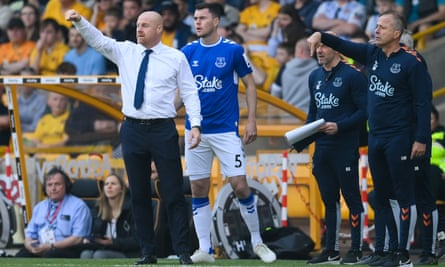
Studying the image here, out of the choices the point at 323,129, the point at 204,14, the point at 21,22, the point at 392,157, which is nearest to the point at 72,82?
the point at 204,14

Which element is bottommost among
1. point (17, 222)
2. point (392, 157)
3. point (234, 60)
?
point (17, 222)

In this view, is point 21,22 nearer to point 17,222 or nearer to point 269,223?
point 17,222

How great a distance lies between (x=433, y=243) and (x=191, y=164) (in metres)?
2.50

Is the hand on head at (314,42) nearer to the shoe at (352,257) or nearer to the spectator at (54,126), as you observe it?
the shoe at (352,257)

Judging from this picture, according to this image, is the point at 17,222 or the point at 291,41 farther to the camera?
the point at 291,41

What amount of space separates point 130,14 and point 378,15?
4.76 metres

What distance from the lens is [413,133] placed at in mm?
11961

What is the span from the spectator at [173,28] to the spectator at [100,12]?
1789mm

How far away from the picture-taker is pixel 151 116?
39.8 feet

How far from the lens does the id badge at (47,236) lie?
1534cm

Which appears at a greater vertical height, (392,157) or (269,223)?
(392,157)

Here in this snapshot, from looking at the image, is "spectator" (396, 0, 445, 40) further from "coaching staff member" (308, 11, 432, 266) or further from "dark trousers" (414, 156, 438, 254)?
"coaching staff member" (308, 11, 432, 266)

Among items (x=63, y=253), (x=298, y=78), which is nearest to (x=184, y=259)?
(x=63, y=253)

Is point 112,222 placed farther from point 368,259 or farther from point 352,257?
point 368,259
